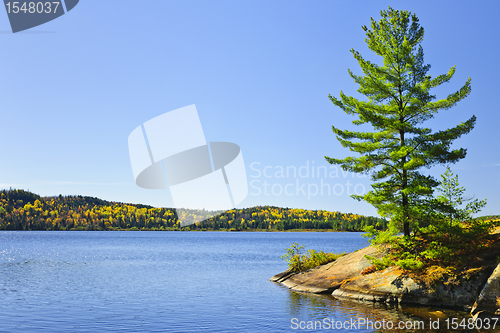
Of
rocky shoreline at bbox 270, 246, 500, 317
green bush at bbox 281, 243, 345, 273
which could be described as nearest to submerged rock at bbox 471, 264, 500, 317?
rocky shoreline at bbox 270, 246, 500, 317

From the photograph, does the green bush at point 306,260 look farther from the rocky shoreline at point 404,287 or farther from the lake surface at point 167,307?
the rocky shoreline at point 404,287

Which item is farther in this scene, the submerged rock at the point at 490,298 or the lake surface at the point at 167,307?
the submerged rock at the point at 490,298

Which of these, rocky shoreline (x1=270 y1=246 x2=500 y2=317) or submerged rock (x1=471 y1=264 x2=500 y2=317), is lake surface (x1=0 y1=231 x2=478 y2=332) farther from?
submerged rock (x1=471 y1=264 x2=500 y2=317)

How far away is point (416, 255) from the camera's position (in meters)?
24.0

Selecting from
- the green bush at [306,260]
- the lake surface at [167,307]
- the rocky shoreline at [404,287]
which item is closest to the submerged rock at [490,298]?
the rocky shoreline at [404,287]

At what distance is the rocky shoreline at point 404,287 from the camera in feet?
63.4

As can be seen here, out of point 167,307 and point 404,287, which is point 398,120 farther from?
point 167,307

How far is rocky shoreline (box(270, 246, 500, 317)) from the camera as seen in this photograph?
1933 cm

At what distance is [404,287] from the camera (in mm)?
22500

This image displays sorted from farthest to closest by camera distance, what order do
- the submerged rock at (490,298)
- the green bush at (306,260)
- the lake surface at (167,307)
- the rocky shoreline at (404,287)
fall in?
the green bush at (306,260)
the rocky shoreline at (404,287)
the submerged rock at (490,298)
the lake surface at (167,307)

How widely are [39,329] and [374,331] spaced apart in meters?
16.0

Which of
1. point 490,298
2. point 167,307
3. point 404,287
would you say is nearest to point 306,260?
point 404,287

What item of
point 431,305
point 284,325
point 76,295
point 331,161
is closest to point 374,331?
point 284,325

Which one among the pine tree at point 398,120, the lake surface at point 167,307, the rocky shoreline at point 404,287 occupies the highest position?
the pine tree at point 398,120
